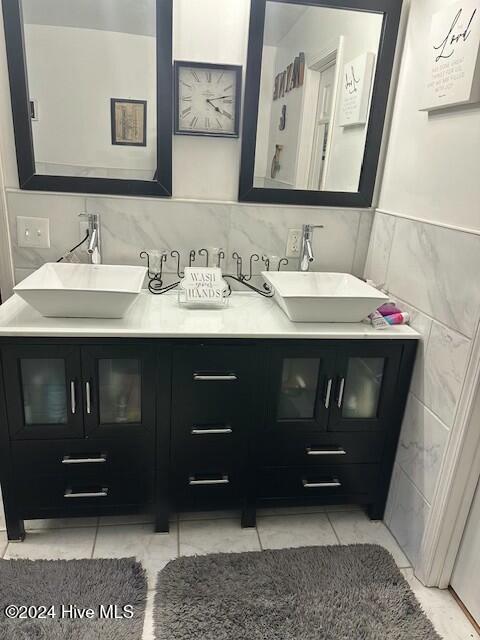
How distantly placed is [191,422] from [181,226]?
794 mm

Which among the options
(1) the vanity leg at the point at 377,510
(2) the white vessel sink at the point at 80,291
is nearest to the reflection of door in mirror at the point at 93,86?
(2) the white vessel sink at the point at 80,291

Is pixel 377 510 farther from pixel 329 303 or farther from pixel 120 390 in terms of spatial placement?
pixel 120 390

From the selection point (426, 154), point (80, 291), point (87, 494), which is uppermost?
point (426, 154)

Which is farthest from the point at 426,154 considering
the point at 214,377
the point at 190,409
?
the point at 190,409

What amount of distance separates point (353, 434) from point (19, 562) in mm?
1226

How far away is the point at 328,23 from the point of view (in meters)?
1.77

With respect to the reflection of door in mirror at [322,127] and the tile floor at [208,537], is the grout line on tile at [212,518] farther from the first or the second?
the reflection of door in mirror at [322,127]

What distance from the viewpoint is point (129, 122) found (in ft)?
5.76

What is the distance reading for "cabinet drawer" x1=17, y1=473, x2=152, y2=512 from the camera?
1.60 metres

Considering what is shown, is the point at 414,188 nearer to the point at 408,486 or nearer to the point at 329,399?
the point at 329,399

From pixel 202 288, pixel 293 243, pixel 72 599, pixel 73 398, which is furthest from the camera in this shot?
pixel 293 243

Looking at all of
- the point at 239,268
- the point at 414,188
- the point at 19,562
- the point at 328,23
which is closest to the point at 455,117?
the point at 414,188

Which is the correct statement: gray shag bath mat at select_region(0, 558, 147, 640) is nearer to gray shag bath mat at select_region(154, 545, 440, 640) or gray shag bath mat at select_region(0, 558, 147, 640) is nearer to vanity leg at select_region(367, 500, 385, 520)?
gray shag bath mat at select_region(154, 545, 440, 640)

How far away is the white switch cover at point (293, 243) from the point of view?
1.95 m
